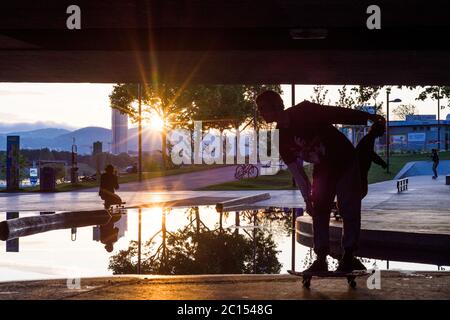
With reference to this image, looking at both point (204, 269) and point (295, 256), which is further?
point (295, 256)

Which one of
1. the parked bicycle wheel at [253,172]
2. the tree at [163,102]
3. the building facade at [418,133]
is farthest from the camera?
the building facade at [418,133]

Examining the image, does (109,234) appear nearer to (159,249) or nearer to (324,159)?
(159,249)

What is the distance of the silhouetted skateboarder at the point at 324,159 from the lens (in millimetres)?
6703

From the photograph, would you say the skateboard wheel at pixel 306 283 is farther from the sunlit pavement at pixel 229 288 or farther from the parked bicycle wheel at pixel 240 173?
the parked bicycle wheel at pixel 240 173

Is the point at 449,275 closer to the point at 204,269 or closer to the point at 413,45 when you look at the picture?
the point at 204,269

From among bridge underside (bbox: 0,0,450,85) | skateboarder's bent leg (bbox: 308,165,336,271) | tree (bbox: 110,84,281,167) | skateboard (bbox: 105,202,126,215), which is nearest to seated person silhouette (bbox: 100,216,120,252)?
skateboard (bbox: 105,202,126,215)

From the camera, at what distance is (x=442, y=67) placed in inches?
670

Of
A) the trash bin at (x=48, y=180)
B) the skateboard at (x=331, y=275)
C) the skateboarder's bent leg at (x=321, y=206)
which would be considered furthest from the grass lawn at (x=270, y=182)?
the skateboarder's bent leg at (x=321, y=206)

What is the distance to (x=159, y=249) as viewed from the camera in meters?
13.3

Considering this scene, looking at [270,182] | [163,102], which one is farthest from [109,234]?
[163,102]

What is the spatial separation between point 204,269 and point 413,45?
20.6 ft

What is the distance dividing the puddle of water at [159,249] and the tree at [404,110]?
15180 centimetres

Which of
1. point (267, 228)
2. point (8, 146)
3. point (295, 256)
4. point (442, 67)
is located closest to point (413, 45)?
point (442, 67)

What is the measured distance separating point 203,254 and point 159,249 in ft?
3.91
